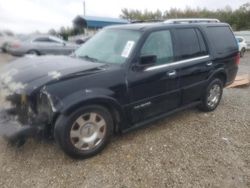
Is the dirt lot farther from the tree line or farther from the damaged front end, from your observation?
the tree line

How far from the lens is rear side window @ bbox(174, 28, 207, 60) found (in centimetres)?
418

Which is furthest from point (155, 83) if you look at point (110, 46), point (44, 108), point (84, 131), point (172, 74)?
point (44, 108)

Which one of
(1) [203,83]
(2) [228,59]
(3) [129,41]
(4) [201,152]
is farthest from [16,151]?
(2) [228,59]

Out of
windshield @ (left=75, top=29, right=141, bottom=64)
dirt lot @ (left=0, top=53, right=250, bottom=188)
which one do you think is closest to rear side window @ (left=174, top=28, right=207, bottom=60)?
windshield @ (left=75, top=29, right=141, bottom=64)

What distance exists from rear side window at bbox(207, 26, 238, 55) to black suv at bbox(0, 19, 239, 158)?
0.06 metres

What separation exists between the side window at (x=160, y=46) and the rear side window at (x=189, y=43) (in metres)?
0.17

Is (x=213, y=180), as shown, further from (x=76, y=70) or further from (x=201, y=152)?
(x=76, y=70)

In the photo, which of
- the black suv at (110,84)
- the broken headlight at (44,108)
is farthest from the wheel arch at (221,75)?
the broken headlight at (44,108)

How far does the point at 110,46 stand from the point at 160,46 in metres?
0.78

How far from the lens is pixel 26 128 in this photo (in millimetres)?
3053

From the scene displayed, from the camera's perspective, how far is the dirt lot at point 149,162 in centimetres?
297

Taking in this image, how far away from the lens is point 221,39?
510cm

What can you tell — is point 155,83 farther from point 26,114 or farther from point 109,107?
point 26,114

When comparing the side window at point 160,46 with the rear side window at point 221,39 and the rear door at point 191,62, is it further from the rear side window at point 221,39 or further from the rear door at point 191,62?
the rear side window at point 221,39
